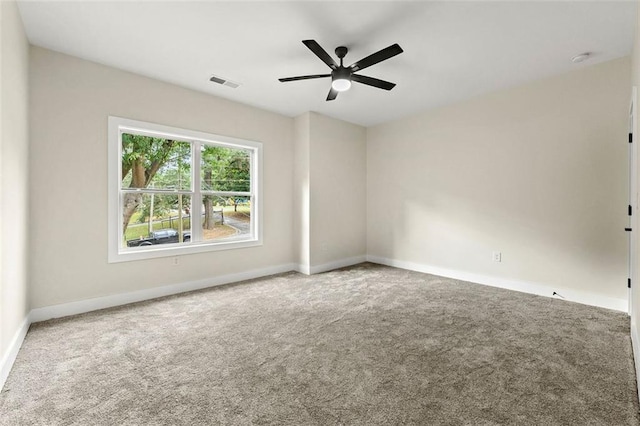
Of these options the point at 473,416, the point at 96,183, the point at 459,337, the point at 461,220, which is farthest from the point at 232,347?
the point at 461,220

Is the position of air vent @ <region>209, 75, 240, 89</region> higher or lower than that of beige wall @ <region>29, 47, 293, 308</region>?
higher

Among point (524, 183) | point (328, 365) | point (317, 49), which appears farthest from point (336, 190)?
point (328, 365)

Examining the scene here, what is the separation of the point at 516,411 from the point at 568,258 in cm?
269

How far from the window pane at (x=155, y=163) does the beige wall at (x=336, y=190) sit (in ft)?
6.28

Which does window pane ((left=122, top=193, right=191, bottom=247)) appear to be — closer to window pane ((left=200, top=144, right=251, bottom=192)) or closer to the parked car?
the parked car

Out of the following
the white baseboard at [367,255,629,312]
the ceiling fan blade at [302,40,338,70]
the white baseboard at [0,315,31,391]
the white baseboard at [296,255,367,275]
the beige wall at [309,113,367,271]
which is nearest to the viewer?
the white baseboard at [0,315,31,391]

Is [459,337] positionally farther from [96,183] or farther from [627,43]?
[96,183]

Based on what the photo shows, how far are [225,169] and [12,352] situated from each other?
2940 millimetres

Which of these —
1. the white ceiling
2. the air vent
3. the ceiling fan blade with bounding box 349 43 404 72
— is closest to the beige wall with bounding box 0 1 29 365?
the white ceiling

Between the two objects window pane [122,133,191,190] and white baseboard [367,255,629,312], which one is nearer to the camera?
white baseboard [367,255,629,312]

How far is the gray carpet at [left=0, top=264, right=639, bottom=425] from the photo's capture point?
5.27ft

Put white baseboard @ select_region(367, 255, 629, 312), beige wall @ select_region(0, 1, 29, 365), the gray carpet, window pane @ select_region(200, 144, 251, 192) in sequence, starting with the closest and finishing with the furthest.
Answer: the gray carpet
beige wall @ select_region(0, 1, 29, 365)
white baseboard @ select_region(367, 255, 629, 312)
window pane @ select_region(200, 144, 251, 192)

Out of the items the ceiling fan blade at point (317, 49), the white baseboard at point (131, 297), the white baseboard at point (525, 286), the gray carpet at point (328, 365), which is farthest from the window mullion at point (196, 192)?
the white baseboard at point (525, 286)

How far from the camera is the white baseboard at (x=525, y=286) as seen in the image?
3.21 meters
